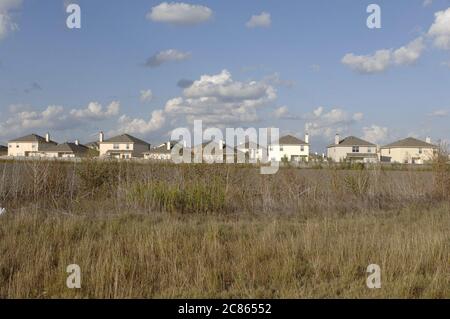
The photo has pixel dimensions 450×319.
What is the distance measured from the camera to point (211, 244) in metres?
7.81

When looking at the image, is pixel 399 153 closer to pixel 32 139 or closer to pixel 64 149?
pixel 64 149

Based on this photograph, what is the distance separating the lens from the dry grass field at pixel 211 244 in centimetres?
595

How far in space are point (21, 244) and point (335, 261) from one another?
18.2 feet

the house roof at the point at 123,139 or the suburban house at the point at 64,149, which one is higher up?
the house roof at the point at 123,139

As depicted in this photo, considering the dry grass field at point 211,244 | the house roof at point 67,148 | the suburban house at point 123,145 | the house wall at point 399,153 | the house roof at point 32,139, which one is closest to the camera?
the dry grass field at point 211,244

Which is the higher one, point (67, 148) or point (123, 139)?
point (123, 139)

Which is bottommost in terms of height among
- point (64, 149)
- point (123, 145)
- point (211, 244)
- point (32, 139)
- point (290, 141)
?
point (211, 244)

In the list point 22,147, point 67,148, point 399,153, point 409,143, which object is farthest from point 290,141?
point 22,147

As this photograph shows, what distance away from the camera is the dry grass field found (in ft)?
19.5

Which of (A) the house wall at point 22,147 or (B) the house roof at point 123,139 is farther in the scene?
(A) the house wall at point 22,147

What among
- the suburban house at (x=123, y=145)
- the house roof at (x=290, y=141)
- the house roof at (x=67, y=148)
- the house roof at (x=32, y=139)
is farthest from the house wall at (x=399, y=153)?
the house roof at (x=32, y=139)

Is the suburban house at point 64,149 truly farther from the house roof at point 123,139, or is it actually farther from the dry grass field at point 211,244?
the dry grass field at point 211,244

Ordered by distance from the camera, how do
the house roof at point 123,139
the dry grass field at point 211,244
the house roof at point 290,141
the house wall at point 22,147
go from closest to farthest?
the dry grass field at point 211,244
the house roof at point 290,141
the house roof at point 123,139
the house wall at point 22,147
